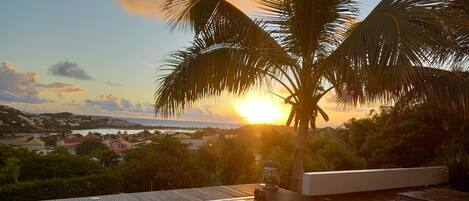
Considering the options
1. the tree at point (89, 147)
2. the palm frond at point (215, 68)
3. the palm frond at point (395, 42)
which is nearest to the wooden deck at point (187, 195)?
the palm frond at point (215, 68)

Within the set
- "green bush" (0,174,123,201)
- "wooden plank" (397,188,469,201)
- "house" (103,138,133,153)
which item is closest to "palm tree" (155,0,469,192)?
"wooden plank" (397,188,469,201)

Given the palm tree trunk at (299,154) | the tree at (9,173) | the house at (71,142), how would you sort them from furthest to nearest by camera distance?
the house at (71,142)
the tree at (9,173)
the palm tree trunk at (299,154)

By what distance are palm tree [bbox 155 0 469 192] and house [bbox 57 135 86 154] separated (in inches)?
163

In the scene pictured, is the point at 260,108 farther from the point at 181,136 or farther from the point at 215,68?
the point at 181,136

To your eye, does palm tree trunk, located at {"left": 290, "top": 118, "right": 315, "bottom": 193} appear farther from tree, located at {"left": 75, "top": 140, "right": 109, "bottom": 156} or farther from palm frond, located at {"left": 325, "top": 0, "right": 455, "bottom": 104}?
tree, located at {"left": 75, "top": 140, "right": 109, "bottom": 156}

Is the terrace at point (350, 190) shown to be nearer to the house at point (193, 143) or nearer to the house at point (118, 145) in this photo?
the house at point (193, 143)

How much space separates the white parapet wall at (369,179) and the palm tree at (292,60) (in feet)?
2.24

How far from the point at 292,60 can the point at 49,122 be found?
5.55 metres

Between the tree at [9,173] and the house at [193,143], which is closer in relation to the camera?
the tree at [9,173]

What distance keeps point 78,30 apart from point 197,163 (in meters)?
3.89

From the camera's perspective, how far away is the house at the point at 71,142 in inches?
305

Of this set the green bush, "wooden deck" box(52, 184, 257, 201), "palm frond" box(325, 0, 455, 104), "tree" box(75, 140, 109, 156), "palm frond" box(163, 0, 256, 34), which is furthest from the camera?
"tree" box(75, 140, 109, 156)

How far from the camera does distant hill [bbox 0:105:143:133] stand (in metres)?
7.38

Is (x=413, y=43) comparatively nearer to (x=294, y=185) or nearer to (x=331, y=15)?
(x=331, y=15)
